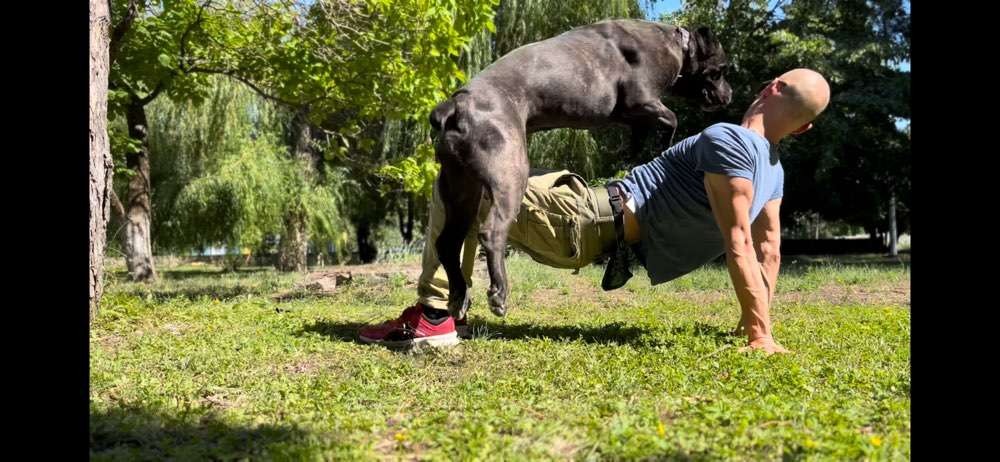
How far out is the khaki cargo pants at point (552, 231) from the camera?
15.0 feet

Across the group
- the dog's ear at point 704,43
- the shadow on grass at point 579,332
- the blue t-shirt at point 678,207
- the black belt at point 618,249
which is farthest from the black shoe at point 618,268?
the dog's ear at point 704,43

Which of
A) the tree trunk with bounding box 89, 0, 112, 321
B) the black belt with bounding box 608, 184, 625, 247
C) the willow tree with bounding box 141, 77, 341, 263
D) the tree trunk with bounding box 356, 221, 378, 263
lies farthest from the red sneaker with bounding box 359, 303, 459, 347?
the tree trunk with bounding box 356, 221, 378, 263

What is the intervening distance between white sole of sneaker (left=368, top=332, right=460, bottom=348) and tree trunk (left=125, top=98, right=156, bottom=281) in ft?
28.5

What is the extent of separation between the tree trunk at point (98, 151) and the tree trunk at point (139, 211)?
241 inches

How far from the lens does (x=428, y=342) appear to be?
450cm

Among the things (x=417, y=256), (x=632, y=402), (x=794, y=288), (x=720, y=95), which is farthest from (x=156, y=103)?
(x=632, y=402)

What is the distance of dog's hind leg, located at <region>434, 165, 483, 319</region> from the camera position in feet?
13.5

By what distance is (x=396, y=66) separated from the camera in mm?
8266

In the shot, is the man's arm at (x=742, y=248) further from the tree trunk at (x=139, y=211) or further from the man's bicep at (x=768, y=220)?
the tree trunk at (x=139, y=211)

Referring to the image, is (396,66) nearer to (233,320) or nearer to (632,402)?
(233,320)

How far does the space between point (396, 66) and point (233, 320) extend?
11.9 ft

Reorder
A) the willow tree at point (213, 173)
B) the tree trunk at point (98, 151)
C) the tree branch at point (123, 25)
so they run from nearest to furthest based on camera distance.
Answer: the tree trunk at point (98, 151) < the tree branch at point (123, 25) < the willow tree at point (213, 173)

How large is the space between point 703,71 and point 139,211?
10.4 metres

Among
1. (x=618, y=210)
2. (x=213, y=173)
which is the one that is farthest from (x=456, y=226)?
(x=213, y=173)
